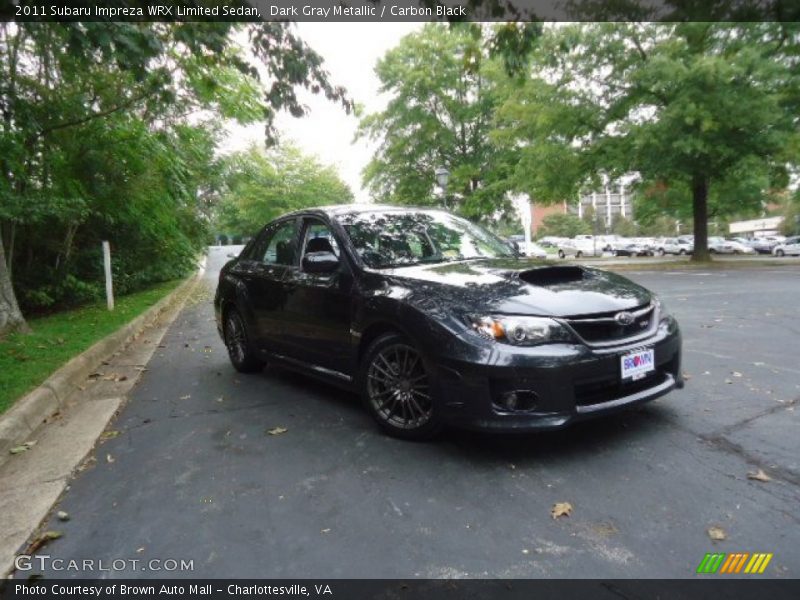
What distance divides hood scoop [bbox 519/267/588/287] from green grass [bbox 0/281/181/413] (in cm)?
406

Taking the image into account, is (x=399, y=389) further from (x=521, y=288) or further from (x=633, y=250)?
(x=633, y=250)

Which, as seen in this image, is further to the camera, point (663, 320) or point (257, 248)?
point (257, 248)

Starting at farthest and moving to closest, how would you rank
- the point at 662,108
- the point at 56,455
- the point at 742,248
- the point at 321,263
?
the point at 742,248
the point at 662,108
the point at 321,263
the point at 56,455

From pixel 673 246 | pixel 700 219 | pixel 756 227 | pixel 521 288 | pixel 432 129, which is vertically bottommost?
pixel 673 246

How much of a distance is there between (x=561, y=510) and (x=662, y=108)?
21403 millimetres

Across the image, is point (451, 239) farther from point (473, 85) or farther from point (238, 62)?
point (473, 85)

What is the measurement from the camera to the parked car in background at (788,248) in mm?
34700

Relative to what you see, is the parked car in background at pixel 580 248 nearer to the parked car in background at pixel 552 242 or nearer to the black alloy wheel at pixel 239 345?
the parked car in background at pixel 552 242

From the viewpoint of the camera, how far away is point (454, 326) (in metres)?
3.21

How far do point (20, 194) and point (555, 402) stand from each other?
990 cm

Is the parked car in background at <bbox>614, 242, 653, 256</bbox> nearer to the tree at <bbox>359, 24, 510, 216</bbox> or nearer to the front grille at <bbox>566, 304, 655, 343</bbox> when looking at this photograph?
the tree at <bbox>359, 24, 510, 216</bbox>

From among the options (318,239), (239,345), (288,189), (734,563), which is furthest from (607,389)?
(288,189)

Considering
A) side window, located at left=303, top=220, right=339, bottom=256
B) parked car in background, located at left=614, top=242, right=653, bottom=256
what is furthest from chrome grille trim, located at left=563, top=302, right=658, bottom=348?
parked car in background, located at left=614, top=242, right=653, bottom=256
